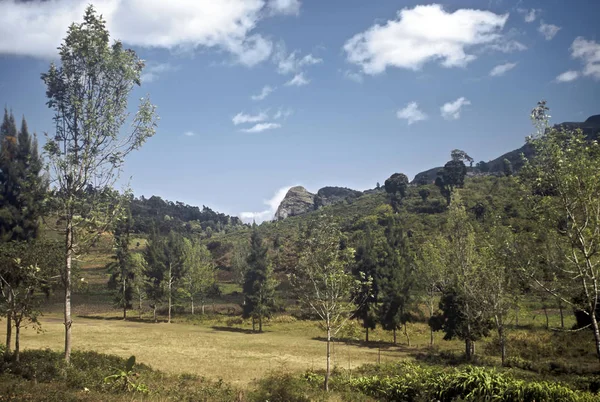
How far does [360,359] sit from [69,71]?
1332 inches

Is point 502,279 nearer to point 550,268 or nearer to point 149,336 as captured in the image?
point 550,268

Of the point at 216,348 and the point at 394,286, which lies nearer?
the point at 216,348

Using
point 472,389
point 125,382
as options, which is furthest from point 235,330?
point 472,389

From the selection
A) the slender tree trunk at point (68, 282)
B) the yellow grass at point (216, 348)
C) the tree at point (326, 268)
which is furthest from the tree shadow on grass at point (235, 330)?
the slender tree trunk at point (68, 282)

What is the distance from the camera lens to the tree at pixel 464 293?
1438 inches

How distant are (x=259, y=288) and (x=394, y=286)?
22177mm

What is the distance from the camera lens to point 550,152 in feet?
58.8

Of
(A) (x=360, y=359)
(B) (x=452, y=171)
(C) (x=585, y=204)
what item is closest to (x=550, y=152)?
(C) (x=585, y=204)

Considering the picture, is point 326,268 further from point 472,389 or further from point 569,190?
point 569,190

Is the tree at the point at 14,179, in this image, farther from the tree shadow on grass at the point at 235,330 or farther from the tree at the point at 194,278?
the tree shadow on grass at the point at 235,330

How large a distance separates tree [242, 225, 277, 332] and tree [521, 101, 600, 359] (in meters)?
47.8

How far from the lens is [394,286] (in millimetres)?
51281

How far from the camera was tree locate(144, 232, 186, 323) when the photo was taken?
→ 229 ft

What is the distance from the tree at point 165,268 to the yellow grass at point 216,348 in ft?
36.4
